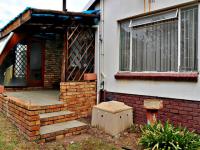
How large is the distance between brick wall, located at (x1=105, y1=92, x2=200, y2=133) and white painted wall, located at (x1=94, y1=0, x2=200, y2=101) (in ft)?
0.51

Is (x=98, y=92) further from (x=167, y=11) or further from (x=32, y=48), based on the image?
(x=32, y=48)

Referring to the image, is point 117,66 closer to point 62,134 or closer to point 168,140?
point 62,134

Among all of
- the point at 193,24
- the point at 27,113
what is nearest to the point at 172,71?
the point at 193,24

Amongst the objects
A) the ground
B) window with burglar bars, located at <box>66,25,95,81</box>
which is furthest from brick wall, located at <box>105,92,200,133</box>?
window with burglar bars, located at <box>66,25,95,81</box>

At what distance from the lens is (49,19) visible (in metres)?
7.69

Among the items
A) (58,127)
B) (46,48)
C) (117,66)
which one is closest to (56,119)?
(58,127)

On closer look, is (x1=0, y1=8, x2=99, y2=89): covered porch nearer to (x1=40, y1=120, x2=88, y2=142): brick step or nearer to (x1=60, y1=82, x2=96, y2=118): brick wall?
(x1=60, y1=82, x2=96, y2=118): brick wall

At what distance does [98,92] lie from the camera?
8070 mm

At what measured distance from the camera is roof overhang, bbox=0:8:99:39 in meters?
6.87

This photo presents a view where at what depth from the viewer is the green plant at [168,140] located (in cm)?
454

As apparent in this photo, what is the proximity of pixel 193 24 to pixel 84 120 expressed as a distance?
445 centimetres

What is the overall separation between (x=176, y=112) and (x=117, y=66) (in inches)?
101

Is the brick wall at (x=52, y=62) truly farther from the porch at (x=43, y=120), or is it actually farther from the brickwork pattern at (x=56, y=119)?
the brickwork pattern at (x=56, y=119)

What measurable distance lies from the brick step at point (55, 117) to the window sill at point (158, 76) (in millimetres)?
2076
